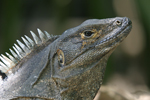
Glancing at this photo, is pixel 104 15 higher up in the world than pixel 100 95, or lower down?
higher up

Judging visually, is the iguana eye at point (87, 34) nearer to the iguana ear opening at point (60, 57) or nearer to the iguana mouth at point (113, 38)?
the iguana mouth at point (113, 38)

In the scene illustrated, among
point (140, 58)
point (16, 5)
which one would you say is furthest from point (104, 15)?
point (16, 5)

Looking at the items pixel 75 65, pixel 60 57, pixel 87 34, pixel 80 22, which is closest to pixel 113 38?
pixel 87 34

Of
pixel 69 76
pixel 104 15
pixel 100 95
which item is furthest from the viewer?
pixel 104 15

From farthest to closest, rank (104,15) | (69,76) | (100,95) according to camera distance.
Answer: (104,15), (100,95), (69,76)

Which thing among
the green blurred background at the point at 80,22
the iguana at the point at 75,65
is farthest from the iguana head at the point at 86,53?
the green blurred background at the point at 80,22

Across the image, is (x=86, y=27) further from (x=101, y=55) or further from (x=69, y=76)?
(x=69, y=76)

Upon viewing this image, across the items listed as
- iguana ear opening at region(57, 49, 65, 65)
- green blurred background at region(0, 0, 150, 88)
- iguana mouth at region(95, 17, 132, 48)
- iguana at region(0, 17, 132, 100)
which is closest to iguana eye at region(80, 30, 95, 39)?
iguana at region(0, 17, 132, 100)

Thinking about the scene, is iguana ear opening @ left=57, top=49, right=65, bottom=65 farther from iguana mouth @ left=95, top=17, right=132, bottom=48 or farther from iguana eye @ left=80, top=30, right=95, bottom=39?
Result: iguana mouth @ left=95, top=17, right=132, bottom=48
